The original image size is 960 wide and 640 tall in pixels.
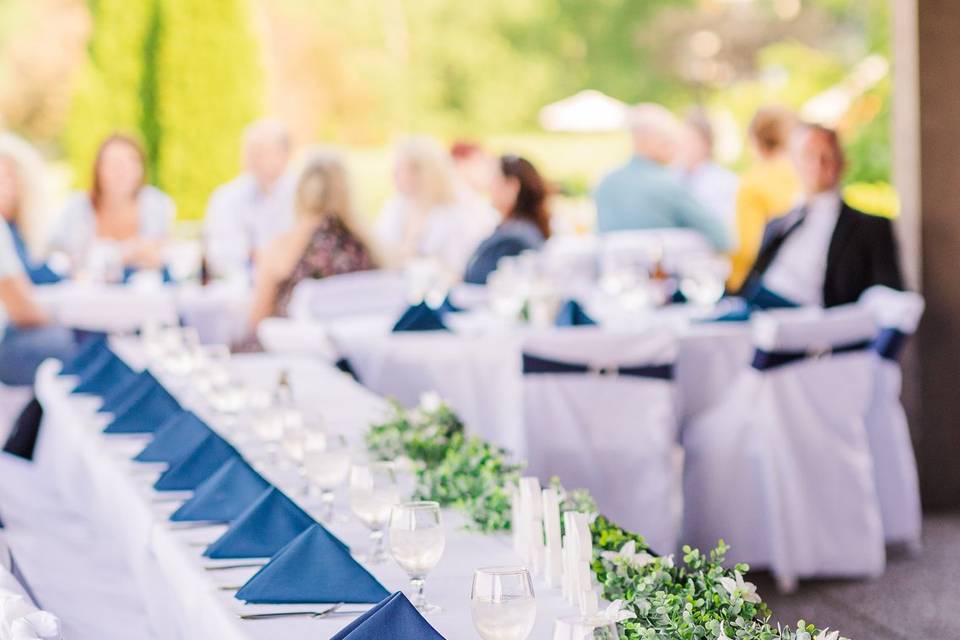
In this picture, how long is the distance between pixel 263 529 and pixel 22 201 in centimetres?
526

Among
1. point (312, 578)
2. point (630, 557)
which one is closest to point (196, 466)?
point (312, 578)

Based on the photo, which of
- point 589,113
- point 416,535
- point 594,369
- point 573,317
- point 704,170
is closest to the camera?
point 416,535

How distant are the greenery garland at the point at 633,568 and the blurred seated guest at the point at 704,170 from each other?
6553 mm

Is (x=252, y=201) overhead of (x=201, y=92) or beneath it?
beneath

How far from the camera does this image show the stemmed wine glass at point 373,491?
211 cm

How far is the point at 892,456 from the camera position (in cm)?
500

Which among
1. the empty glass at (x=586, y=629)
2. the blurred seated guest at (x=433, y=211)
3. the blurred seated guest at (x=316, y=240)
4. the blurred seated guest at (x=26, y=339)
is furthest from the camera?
the blurred seated guest at (x=433, y=211)

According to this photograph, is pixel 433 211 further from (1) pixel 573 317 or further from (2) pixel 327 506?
(2) pixel 327 506

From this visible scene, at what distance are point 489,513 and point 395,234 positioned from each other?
583 centimetres

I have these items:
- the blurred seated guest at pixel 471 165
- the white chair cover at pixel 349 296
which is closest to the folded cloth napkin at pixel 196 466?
the white chair cover at pixel 349 296

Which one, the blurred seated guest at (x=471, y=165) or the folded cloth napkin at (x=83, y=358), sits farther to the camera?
the blurred seated guest at (x=471, y=165)

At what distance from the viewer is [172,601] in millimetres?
2262

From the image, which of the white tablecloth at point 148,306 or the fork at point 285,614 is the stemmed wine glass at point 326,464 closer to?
the fork at point 285,614

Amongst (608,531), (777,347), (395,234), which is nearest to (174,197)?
(395,234)
